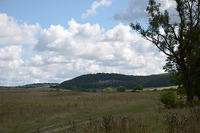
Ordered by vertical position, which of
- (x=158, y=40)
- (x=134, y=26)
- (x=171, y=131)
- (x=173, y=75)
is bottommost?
(x=171, y=131)

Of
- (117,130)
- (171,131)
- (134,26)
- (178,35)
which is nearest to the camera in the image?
(171,131)

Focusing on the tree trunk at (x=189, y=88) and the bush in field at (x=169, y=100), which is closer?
the bush in field at (x=169, y=100)

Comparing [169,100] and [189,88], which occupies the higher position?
[189,88]

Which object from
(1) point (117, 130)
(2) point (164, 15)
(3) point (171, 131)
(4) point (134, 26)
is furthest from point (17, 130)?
(2) point (164, 15)

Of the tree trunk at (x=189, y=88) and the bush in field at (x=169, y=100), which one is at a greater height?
the tree trunk at (x=189, y=88)

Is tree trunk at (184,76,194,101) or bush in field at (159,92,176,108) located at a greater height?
tree trunk at (184,76,194,101)

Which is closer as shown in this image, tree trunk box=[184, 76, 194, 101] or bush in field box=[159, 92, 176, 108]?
bush in field box=[159, 92, 176, 108]

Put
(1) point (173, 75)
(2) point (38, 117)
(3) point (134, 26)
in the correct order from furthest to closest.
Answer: (1) point (173, 75)
(3) point (134, 26)
(2) point (38, 117)

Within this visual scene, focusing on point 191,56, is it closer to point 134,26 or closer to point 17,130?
point 134,26

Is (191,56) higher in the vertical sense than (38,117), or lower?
higher

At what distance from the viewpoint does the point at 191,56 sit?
1027 inches

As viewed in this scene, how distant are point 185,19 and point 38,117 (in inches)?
689

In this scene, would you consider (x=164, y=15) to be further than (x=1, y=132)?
Yes

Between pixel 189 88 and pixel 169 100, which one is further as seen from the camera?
pixel 189 88
